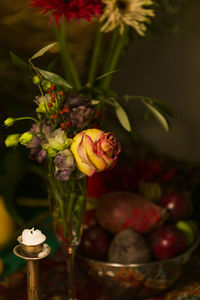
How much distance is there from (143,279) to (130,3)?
0.41m

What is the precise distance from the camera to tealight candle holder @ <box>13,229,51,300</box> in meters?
0.42

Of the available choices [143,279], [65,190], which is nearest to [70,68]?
[65,190]

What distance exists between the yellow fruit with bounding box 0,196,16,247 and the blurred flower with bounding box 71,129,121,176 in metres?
0.39

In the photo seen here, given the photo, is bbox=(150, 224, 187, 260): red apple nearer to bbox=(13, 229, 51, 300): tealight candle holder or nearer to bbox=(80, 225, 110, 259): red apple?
bbox=(80, 225, 110, 259): red apple

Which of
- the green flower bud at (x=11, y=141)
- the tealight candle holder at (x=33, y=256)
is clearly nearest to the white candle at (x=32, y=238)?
the tealight candle holder at (x=33, y=256)

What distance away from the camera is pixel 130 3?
2.03 feet

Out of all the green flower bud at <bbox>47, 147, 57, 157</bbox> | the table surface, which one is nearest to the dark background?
the table surface

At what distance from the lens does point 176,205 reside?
69cm

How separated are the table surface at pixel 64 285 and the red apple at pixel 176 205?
0.32 feet

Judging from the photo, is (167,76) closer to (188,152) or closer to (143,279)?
(188,152)

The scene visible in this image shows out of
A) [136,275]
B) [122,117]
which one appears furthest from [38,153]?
[136,275]

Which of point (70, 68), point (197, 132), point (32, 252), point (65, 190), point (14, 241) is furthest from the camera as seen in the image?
point (197, 132)

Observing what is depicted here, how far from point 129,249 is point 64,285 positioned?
0.15 metres

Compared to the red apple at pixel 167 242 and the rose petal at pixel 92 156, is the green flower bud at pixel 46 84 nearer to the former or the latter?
the rose petal at pixel 92 156
